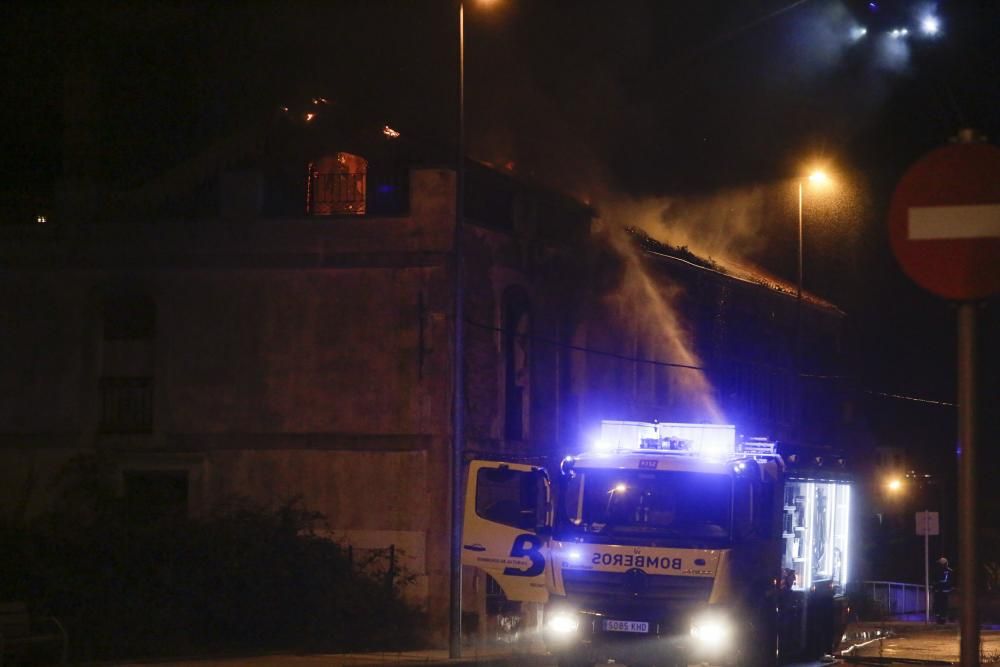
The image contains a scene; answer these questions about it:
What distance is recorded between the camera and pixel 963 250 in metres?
4.62

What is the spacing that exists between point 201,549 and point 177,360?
5030 mm

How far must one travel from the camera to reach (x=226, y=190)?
26656 millimetres

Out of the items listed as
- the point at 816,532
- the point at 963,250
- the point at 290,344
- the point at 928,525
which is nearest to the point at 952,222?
the point at 963,250

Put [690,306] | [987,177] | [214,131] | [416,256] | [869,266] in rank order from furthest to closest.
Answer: [869,266] → [690,306] → [214,131] → [416,256] → [987,177]

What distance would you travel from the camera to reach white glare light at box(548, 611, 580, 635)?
1536 centimetres

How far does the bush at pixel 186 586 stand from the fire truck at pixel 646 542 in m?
6.60

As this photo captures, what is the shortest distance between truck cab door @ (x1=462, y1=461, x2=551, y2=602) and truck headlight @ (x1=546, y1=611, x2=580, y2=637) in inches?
22.5

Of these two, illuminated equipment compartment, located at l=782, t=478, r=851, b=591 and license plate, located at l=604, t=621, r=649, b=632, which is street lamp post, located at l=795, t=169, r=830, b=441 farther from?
license plate, located at l=604, t=621, r=649, b=632

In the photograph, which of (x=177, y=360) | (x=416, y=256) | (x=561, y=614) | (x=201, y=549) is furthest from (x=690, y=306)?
(x=561, y=614)

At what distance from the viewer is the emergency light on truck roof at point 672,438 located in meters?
16.4

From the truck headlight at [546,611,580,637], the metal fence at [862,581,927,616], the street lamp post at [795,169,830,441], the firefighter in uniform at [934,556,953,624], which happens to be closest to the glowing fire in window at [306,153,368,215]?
the street lamp post at [795,169,830,441]

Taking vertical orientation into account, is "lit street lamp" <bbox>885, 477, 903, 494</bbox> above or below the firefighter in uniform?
above

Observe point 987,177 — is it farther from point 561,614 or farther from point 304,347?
point 304,347

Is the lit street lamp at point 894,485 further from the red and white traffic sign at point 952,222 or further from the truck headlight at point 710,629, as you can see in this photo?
the red and white traffic sign at point 952,222
